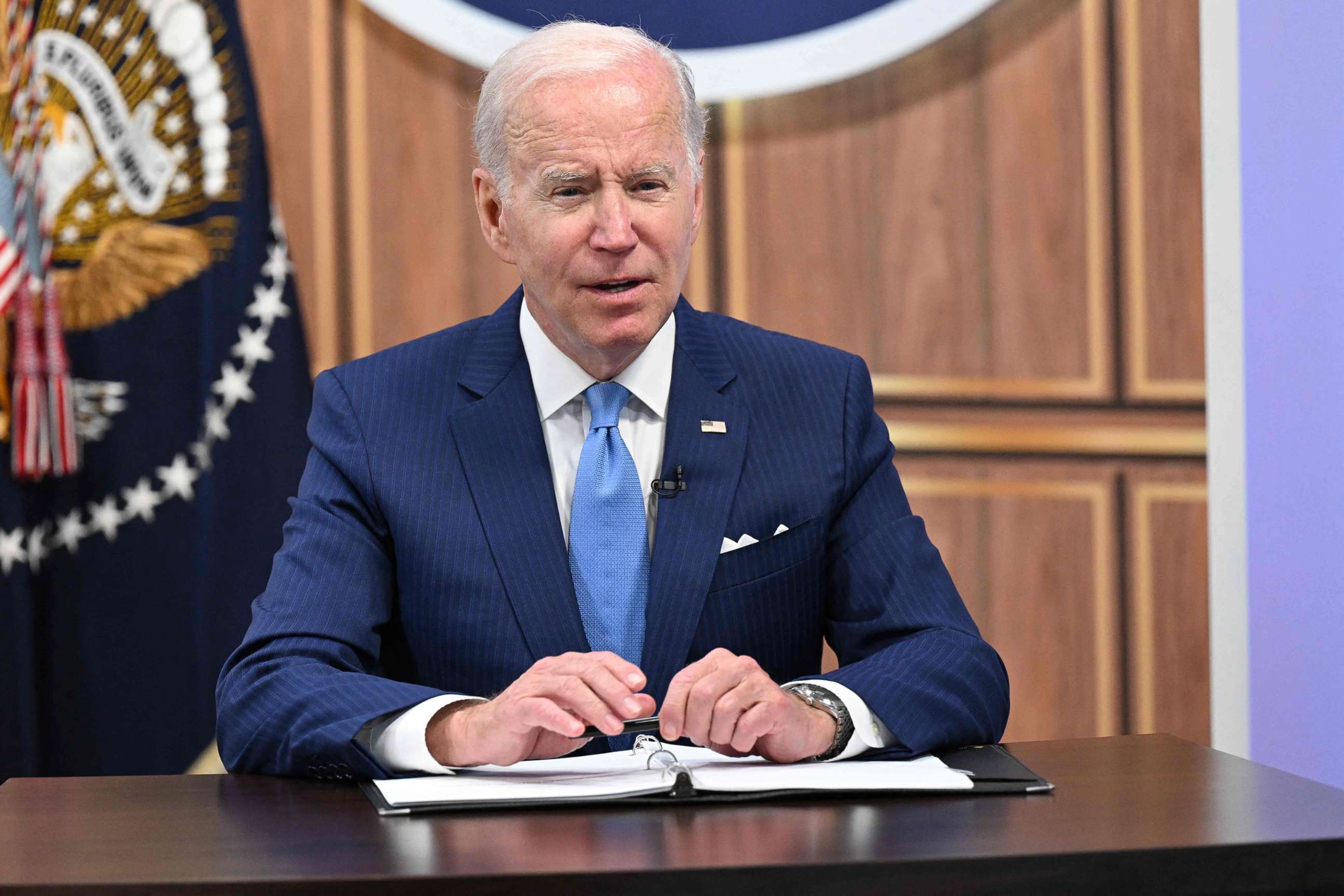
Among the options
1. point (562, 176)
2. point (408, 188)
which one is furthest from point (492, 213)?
point (408, 188)

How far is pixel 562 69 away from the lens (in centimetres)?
172

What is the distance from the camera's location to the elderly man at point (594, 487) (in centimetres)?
168

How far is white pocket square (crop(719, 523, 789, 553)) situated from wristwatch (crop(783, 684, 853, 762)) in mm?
299

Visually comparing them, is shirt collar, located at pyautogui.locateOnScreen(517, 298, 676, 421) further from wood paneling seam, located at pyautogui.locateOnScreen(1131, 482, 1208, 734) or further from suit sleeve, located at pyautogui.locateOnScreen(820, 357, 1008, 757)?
wood paneling seam, located at pyautogui.locateOnScreen(1131, 482, 1208, 734)

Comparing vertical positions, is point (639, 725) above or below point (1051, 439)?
below

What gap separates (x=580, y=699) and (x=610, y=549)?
0.43 metres

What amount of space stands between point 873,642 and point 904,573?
0.09 m

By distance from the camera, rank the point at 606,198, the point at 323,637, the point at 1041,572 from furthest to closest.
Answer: the point at 1041,572, the point at 606,198, the point at 323,637

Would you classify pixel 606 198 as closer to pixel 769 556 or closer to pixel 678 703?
pixel 769 556

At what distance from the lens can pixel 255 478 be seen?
2.78m

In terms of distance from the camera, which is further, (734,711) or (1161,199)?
(1161,199)

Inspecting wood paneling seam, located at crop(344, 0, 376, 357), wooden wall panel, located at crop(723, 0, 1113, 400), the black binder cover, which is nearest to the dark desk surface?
the black binder cover

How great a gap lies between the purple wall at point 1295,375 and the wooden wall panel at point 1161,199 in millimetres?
114

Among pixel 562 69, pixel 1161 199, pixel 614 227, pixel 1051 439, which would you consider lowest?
pixel 1051 439
